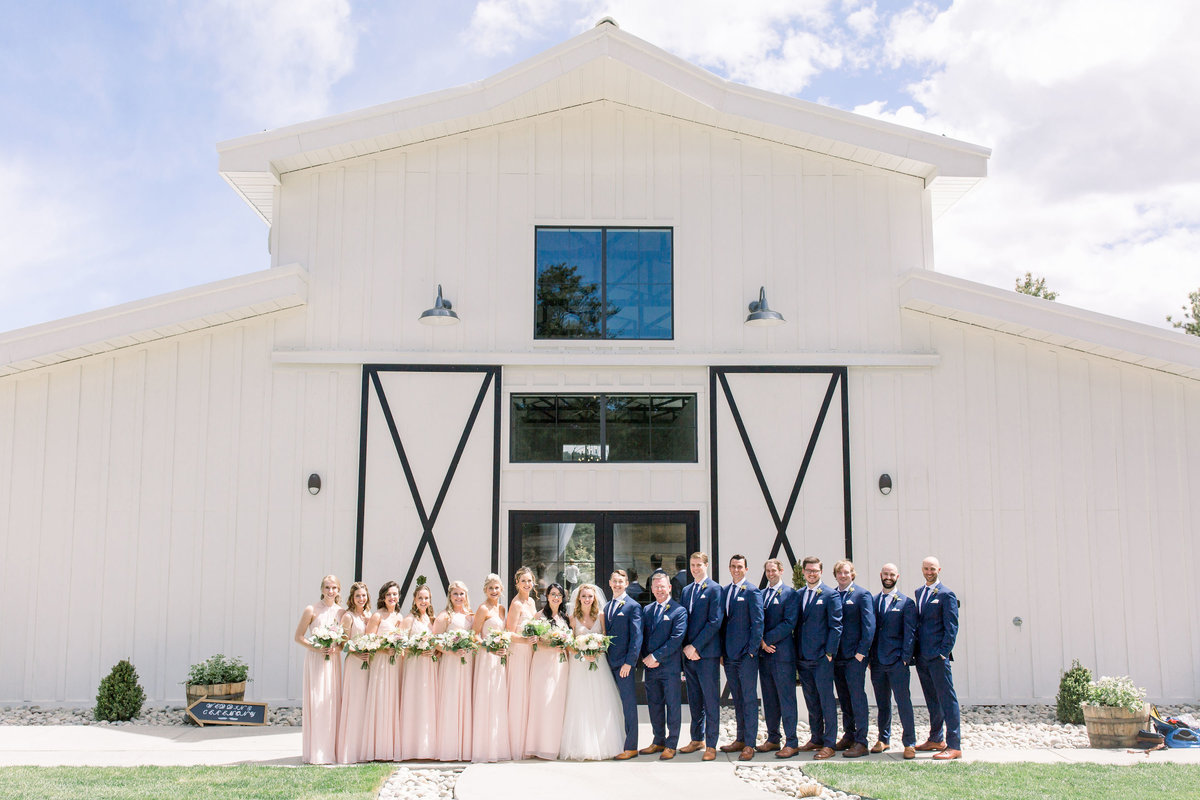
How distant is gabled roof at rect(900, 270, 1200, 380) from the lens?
10.7 metres

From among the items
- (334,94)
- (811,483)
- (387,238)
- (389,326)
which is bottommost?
(811,483)

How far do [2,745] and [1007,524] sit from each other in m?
10.7

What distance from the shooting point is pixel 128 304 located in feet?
35.1

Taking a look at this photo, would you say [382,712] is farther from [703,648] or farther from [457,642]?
[703,648]

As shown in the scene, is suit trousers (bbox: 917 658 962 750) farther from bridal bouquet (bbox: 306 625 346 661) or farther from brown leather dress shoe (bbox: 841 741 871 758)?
bridal bouquet (bbox: 306 625 346 661)

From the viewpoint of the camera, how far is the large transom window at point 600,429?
11.5 m

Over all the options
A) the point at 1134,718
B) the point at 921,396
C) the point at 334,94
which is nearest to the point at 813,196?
the point at 921,396

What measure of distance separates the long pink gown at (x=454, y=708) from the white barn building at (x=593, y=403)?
9.28 ft

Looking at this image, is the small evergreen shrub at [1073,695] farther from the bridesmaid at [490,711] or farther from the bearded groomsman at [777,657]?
the bridesmaid at [490,711]

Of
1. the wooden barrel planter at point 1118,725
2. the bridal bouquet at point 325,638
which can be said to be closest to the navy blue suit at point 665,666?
the bridal bouquet at point 325,638

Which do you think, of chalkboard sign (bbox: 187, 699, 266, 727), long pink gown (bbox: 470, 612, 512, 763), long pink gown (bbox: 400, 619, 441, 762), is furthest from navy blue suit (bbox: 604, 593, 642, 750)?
chalkboard sign (bbox: 187, 699, 266, 727)

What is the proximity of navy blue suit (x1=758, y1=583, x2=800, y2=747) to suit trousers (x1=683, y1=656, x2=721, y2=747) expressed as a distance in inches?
17.6

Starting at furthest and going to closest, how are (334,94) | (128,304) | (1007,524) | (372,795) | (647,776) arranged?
(334,94) → (1007,524) → (128,304) → (647,776) → (372,795)

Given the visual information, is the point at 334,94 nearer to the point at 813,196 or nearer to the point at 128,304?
the point at 128,304
